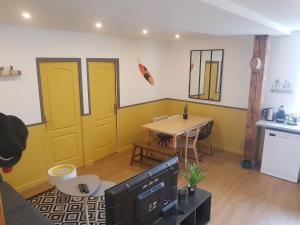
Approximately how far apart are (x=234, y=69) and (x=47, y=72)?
353 centimetres

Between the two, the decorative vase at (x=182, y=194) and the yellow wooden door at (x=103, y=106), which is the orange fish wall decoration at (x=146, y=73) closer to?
the yellow wooden door at (x=103, y=106)

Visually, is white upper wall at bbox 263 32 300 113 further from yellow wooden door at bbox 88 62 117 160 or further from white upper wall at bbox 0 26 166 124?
yellow wooden door at bbox 88 62 117 160

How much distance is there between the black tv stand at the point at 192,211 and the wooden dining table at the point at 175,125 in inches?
60.1

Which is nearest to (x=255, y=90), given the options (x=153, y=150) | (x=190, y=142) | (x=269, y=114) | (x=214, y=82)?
(x=269, y=114)

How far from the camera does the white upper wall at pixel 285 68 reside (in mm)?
4133

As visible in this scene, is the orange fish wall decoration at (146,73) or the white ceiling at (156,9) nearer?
the white ceiling at (156,9)

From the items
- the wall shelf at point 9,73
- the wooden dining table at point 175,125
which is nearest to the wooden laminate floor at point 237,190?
the wooden dining table at point 175,125

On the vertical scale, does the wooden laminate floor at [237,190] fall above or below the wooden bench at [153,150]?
below

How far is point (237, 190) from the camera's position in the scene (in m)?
3.73

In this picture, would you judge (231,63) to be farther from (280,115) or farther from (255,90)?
(280,115)

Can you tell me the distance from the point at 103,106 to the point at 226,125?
2.64 metres

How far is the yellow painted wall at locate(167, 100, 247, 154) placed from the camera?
16.4 feet

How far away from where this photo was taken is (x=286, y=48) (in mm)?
4199

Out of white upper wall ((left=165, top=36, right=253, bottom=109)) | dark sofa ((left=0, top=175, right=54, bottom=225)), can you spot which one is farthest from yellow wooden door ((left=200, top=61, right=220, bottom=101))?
dark sofa ((left=0, top=175, right=54, bottom=225))
